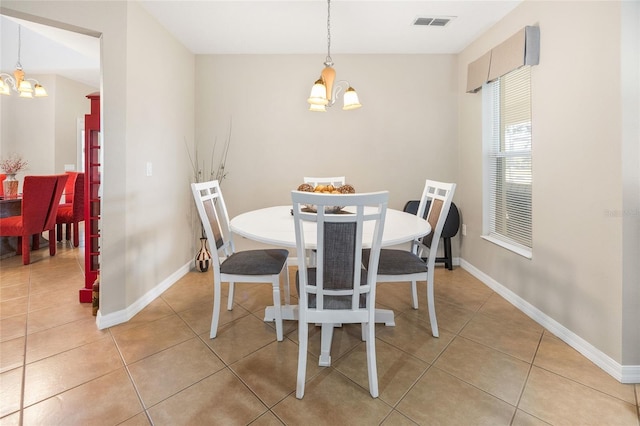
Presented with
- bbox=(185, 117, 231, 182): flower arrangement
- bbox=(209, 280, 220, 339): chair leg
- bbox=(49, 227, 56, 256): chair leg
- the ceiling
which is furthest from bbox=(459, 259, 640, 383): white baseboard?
bbox=(49, 227, 56, 256): chair leg

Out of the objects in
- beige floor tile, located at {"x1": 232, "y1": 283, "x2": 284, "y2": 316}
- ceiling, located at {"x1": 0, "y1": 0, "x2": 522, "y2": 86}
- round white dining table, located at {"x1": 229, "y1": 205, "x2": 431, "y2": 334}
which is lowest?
beige floor tile, located at {"x1": 232, "y1": 283, "x2": 284, "y2": 316}

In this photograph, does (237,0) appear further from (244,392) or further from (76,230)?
(76,230)

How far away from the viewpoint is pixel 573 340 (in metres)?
1.92

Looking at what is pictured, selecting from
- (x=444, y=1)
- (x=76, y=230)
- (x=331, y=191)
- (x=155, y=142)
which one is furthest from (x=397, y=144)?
(x=76, y=230)

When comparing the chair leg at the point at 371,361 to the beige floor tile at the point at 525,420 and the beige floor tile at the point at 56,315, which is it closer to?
the beige floor tile at the point at 525,420

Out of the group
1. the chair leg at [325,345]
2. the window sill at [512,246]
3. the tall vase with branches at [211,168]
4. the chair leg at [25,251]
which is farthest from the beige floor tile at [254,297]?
the chair leg at [25,251]

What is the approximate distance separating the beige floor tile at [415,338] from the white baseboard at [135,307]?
1.91 metres

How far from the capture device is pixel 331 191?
2.14 metres

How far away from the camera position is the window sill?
245cm

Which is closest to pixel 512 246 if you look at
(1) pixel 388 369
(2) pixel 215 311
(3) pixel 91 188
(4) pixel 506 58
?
(4) pixel 506 58

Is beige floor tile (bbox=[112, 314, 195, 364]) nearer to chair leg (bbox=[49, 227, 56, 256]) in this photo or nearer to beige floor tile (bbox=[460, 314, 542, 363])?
beige floor tile (bbox=[460, 314, 542, 363])

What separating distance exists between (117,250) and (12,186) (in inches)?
117

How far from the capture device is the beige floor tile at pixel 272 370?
1.52 m

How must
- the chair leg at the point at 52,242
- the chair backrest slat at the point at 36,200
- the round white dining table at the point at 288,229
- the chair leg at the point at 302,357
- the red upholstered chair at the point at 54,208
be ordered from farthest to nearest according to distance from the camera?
the chair leg at the point at 52,242, the red upholstered chair at the point at 54,208, the chair backrest slat at the point at 36,200, the round white dining table at the point at 288,229, the chair leg at the point at 302,357
